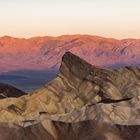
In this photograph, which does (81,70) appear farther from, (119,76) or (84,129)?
(84,129)

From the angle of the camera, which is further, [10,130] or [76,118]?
[76,118]

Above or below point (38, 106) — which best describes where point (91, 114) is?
above

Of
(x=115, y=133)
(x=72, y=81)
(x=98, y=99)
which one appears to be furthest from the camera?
(x=72, y=81)

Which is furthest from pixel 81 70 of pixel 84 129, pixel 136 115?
pixel 84 129

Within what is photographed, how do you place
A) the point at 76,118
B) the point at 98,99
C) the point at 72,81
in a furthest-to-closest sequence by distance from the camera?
the point at 72,81
the point at 98,99
the point at 76,118

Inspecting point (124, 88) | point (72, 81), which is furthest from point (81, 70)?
point (124, 88)

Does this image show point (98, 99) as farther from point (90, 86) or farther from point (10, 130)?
point (10, 130)
